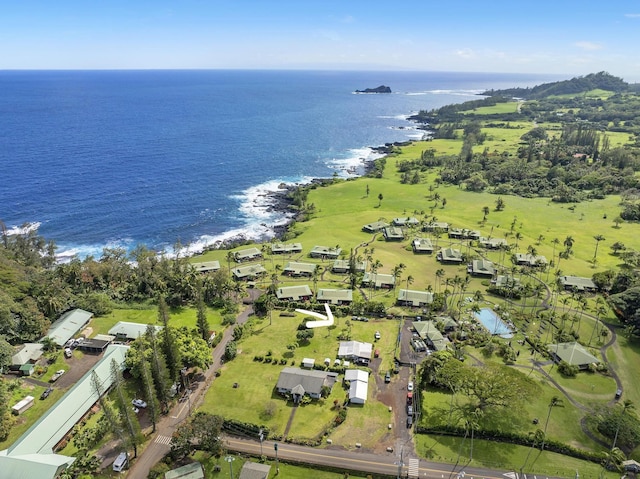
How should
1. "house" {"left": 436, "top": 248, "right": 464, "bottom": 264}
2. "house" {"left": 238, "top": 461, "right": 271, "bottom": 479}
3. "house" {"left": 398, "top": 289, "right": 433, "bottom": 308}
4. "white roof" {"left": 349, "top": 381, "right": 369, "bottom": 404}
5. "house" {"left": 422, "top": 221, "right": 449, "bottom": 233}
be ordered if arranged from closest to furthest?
"house" {"left": 238, "top": 461, "right": 271, "bottom": 479} < "white roof" {"left": 349, "top": 381, "right": 369, "bottom": 404} < "house" {"left": 398, "top": 289, "right": 433, "bottom": 308} < "house" {"left": 436, "top": 248, "right": 464, "bottom": 264} < "house" {"left": 422, "top": 221, "right": 449, "bottom": 233}

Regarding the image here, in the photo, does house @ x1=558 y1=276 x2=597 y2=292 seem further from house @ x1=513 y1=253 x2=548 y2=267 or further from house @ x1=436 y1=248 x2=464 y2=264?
house @ x1=436 y1=248 x2=464 y2=264

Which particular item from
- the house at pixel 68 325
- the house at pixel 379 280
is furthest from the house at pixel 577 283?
the house at pixel 68 325

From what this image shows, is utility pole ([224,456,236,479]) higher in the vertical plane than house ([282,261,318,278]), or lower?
higher

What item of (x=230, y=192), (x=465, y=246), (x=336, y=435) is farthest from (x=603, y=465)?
(x=230, y=192)

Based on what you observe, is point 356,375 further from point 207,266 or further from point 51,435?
point 207,266

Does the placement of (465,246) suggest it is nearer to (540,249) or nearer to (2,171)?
(540,249)

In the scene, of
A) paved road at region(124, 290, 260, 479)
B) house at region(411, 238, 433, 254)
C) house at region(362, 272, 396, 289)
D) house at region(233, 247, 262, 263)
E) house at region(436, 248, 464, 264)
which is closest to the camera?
paved road at region(124, 290, 260, 479)

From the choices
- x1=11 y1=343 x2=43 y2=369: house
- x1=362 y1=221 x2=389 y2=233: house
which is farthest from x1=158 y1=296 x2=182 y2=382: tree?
x1=362 y1=221 x2=389 y2=233: house
